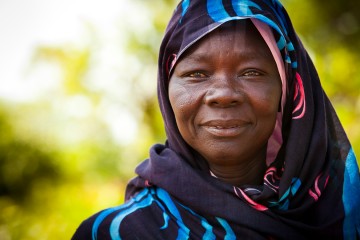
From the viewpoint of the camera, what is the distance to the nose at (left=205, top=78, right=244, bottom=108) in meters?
1.71

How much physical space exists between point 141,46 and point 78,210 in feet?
24.3

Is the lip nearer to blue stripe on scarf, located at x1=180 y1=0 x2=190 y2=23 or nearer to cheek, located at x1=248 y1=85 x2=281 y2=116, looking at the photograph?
cheek, located at x1=248 y1=85 x2=281 y2=116

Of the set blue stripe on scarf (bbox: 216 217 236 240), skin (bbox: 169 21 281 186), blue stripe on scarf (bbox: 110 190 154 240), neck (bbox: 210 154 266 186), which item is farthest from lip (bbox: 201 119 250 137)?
blue stripe on scarf (bbox: 110 190 154 240)

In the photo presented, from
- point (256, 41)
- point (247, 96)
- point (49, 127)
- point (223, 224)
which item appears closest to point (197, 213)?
point (223, 224)

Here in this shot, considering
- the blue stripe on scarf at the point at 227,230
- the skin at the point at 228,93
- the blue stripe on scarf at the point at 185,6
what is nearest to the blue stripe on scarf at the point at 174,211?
the blue stripe on scarf at the point at 227,230

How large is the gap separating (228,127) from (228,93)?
16 centimetres

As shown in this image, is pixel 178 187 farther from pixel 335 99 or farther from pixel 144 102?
pixel 144 102

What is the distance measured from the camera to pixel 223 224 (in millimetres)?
1794

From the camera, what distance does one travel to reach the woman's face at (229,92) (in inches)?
68.5

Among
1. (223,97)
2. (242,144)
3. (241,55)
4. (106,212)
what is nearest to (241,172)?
(242,144)

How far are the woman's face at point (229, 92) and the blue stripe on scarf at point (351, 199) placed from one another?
0.43 metres

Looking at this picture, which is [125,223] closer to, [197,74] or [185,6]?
[197,74]

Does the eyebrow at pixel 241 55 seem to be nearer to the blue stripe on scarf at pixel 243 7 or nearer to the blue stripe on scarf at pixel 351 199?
the blue stripe on scarf at pixel 243 7

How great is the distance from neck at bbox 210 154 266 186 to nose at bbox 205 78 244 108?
0.35m
